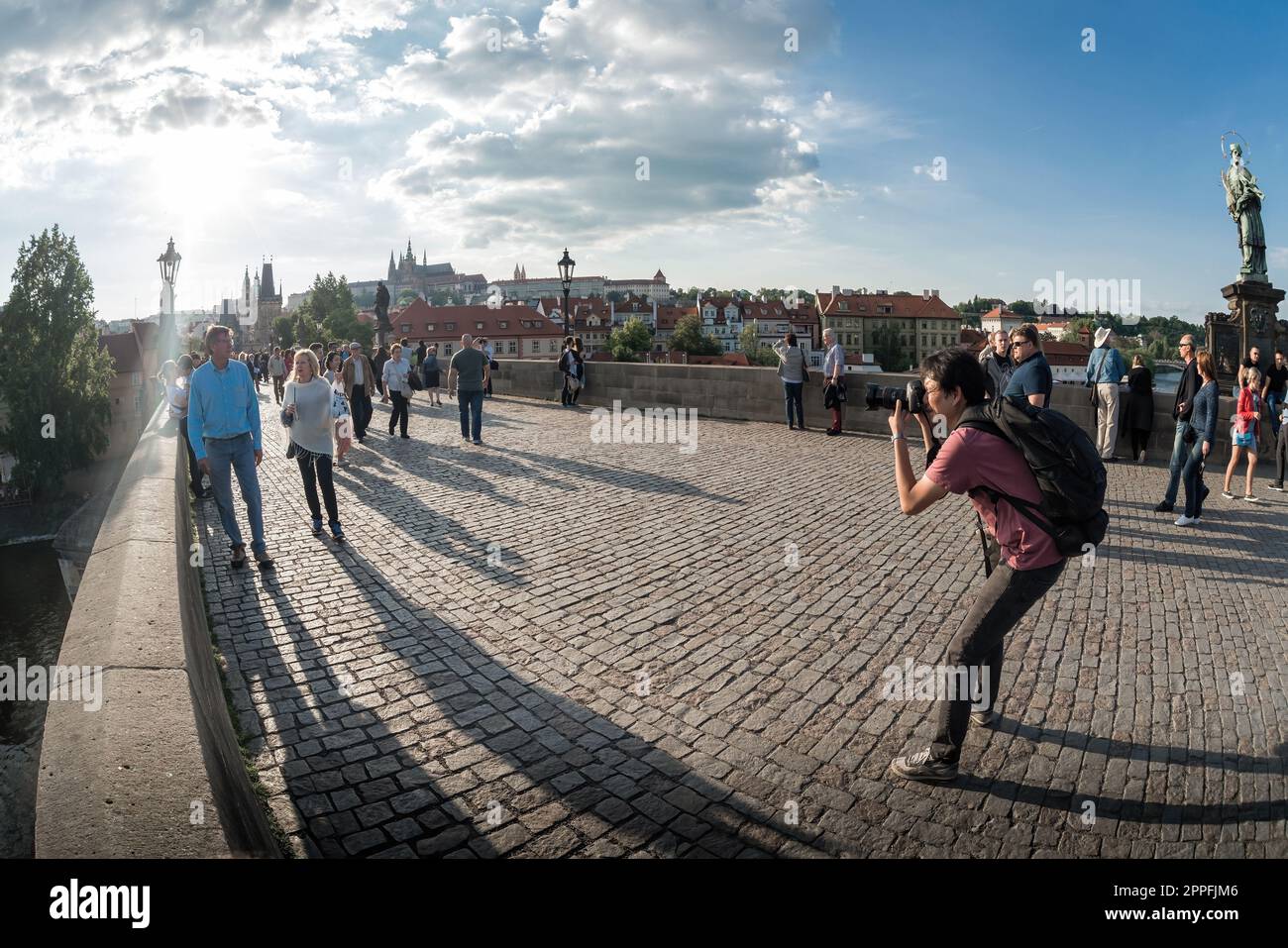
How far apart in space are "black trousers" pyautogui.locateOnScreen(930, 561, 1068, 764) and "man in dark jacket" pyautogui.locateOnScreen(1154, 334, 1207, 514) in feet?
19.6

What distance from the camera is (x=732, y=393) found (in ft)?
54.2

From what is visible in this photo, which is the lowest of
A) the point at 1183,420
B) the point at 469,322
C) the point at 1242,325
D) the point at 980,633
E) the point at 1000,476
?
the point at 980,633

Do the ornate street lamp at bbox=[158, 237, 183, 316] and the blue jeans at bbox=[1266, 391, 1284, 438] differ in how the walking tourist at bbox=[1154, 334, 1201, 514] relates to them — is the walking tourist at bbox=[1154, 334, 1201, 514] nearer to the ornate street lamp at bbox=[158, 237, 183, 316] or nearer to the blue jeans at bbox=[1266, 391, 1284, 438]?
the blue jeans at bbox=[1266, 391, 1284, 438]

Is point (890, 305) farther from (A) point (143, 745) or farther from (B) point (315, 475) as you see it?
(A) point (143, 745)

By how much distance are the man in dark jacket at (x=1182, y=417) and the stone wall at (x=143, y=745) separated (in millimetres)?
8450

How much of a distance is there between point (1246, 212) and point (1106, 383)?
23974mm

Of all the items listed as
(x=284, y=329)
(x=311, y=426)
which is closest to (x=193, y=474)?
(x=311, y=426)

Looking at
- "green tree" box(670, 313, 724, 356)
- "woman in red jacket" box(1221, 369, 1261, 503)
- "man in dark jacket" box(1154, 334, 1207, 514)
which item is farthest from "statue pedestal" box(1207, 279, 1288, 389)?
"green tree" box(670, 313, 724, 356)

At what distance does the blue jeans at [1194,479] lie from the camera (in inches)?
295

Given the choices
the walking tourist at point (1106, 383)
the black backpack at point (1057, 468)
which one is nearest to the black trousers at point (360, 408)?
the walking tourist at point (1106, 383)

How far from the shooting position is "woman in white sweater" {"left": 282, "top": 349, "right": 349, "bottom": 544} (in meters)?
7.12
